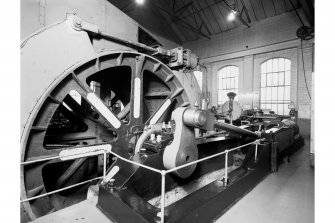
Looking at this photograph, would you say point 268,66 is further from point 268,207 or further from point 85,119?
point 85,119

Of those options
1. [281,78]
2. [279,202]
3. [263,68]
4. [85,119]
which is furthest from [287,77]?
[85,119]

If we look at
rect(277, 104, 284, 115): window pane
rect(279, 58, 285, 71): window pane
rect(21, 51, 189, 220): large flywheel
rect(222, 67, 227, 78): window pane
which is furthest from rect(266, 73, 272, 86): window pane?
rect(21, 51, 189, 220): large flywheel

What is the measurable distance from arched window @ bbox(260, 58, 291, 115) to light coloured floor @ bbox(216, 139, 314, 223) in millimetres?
7092

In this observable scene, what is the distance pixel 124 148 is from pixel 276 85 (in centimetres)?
909

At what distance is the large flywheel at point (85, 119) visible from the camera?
2.31 meters

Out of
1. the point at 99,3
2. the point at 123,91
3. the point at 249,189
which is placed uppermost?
the point at 99,3

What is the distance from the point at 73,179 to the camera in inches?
154

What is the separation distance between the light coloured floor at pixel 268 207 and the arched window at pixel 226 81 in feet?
28.6

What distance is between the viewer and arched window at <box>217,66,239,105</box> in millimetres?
11188

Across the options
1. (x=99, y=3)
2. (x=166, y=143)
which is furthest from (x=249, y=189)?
(x=99, y=3)

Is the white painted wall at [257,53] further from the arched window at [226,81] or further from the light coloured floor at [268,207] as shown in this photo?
the light coloured floor at [268,207]

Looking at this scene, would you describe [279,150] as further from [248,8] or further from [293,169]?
[248,8]

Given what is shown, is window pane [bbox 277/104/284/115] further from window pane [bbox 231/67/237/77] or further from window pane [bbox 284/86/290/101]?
window pane [bbox 231/67/237/77]

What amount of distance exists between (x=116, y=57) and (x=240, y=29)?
9.95m
